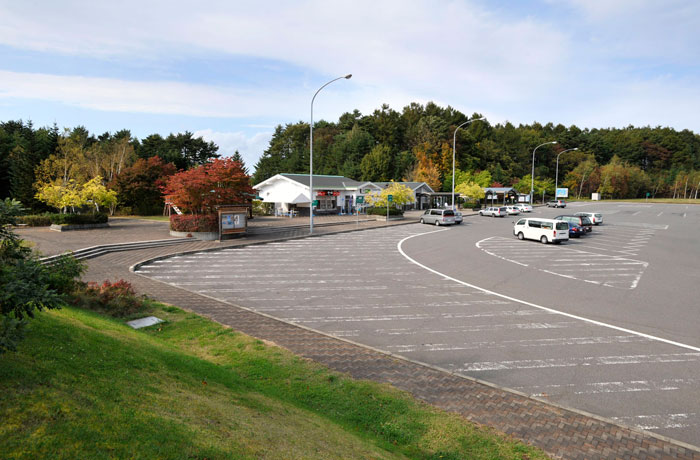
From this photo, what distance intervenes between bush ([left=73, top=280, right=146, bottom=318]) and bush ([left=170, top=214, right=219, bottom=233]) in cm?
1680

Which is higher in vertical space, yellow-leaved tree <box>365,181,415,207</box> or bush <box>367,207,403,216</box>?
yellow-leaved tree <box>365,181,415,207</box>

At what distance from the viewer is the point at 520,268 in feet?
63.2

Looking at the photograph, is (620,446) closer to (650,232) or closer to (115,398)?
(115,398)

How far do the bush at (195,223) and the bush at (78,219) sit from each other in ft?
28.2

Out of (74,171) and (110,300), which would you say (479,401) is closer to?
(110,300)

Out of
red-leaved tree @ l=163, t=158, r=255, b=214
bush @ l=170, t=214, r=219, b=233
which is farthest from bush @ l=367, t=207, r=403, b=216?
bush @ l=170, t=214, r=219, b=233

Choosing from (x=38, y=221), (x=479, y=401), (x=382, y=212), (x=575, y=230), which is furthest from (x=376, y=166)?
(x=479, y=401)

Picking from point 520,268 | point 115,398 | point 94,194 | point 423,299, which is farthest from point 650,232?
point 94,194

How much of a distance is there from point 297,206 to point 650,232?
119 feet

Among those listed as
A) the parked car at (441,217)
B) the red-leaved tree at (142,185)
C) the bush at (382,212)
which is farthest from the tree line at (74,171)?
the parked car at (441,217)

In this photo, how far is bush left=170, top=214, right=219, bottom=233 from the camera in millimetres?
28438

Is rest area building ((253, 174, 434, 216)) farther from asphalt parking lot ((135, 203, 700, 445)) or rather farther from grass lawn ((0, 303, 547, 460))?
grass lawn ((0, 303, 547, 460))

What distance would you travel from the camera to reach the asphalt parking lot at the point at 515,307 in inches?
317

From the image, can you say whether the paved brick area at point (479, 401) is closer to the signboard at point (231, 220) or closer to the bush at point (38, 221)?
the signboard at point (231, 220)
